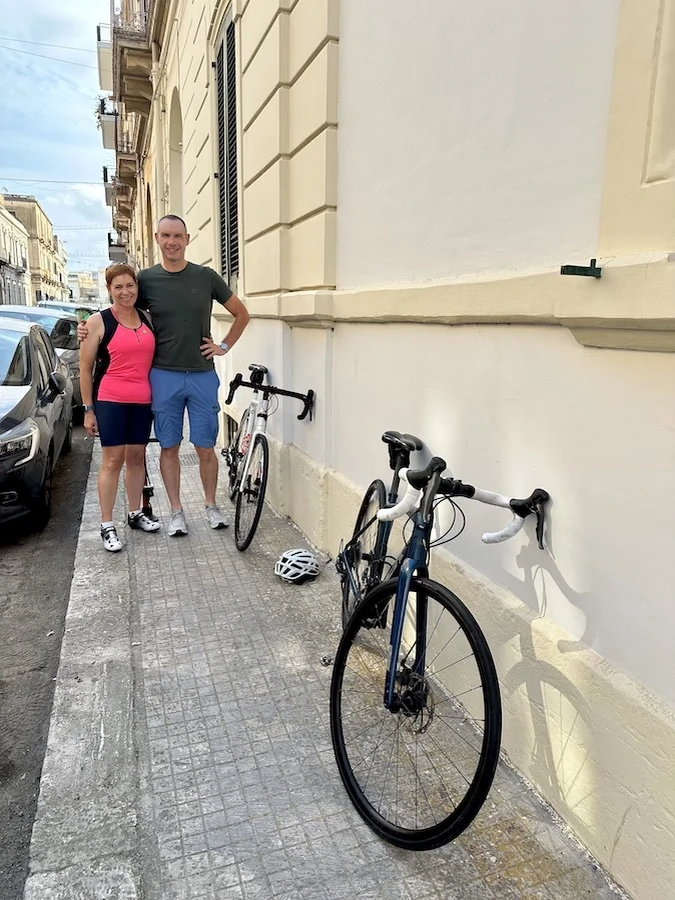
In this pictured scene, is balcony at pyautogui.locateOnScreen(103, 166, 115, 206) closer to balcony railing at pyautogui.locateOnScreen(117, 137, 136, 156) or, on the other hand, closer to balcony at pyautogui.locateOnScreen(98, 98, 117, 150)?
balcony at pyautogui.locateOnScreen(98, 98, 117, 150)

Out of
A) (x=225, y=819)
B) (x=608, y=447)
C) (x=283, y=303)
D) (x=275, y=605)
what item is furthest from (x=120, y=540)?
(x=608, y=447)

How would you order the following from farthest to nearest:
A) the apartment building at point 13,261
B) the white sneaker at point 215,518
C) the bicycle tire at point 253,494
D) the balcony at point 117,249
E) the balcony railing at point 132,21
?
1. the apartment building at point 13,261
2. the balcony at point 117,249
3. the balcony railing at point 132,21
4. the white sneaker at point 215,518
5. the bicycle tire at point 253,494

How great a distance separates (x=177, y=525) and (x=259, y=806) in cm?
281

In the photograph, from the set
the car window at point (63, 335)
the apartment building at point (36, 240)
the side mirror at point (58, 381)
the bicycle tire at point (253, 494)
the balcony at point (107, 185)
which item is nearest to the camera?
the bicycle tire at point (253, 494)

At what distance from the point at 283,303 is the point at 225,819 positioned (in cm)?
353

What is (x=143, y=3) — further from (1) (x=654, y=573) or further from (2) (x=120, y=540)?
(1) (x=654, y=573)

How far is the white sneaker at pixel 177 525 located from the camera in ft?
15.9

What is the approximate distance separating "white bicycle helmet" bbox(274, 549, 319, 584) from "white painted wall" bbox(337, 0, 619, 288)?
5.60 feet

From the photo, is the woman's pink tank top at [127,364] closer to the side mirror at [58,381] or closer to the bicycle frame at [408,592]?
the side mirror at [58,381]

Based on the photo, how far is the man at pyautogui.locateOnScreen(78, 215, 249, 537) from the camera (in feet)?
14.9

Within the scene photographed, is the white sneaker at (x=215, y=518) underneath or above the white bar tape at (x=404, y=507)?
underneath

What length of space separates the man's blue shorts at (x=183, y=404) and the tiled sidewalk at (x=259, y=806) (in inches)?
60.4

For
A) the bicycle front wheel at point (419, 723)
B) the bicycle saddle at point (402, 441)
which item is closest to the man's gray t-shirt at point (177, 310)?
the bicycle saddle at point (402, 441)

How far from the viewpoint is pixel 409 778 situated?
2.43 metres
